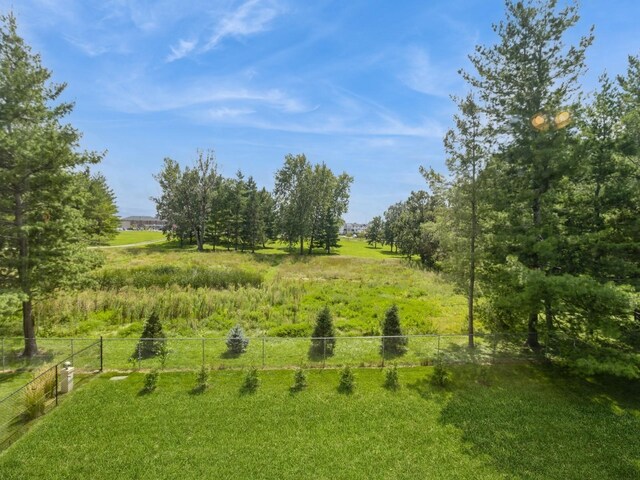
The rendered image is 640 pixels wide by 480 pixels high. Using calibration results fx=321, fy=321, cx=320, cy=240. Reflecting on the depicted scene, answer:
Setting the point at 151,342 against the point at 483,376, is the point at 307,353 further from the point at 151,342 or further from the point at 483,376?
the point at 483,376

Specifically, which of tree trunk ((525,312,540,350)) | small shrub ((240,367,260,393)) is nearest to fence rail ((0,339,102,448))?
small shrub ((240,367,260,393))

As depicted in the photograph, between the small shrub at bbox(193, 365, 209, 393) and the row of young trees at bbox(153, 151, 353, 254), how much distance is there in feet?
137

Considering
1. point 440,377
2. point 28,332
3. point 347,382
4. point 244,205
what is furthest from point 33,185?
point 244,205

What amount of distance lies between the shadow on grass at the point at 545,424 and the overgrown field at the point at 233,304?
19.4 ft

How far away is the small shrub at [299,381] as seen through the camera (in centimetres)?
1162

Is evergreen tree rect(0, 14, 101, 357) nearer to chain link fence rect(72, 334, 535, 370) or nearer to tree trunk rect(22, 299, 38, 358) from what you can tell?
tree trunk rect(22, 299, 38, 358)

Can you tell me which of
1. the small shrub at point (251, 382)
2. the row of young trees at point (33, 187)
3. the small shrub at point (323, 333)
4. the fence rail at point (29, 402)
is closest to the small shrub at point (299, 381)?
the small shrub at point (251, 382)

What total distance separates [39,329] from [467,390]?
68.2 ft

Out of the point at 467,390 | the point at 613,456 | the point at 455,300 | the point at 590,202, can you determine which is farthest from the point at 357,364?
the point at 455,300

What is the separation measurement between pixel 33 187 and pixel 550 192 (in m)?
20.3

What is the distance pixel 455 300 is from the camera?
25.1 m

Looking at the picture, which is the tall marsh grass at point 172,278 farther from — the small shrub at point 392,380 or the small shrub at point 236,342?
the small shrub at point 392,380

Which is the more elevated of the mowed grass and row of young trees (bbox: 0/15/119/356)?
row of young trees (bbox: 0/15/119/356)

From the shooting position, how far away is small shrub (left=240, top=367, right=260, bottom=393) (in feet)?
37.8
